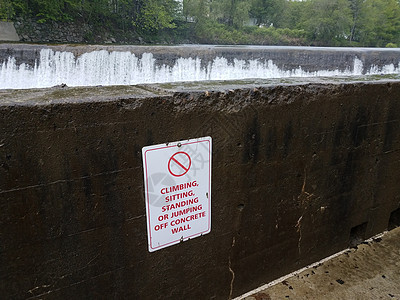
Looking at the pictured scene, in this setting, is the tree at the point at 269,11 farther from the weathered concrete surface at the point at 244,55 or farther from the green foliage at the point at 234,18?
the weathered concrete surface at the point at 244,55

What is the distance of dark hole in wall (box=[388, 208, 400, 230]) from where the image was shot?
3455 mm

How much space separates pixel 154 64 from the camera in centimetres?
969

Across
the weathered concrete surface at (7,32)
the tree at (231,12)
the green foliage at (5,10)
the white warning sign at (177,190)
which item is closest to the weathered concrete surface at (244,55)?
the white warning sign at (177,190)

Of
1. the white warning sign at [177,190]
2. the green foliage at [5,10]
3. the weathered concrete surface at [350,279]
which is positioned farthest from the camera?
the green foliage at [5,10]

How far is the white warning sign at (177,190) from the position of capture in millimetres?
1819

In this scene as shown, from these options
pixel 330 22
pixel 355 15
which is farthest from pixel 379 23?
pixel 330 22

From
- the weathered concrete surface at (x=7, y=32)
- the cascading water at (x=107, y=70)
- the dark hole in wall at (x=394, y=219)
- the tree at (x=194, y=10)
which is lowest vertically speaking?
the dark hole in wall at (x=394, y=219)

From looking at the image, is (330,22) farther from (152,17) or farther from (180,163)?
(180,163)

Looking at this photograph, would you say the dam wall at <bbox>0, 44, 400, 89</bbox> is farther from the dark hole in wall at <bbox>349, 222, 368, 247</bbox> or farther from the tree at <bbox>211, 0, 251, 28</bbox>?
the tree at <bbox>211, 0, 251, 28</bbox>

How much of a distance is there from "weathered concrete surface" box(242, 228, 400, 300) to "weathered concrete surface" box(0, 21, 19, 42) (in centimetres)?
1993

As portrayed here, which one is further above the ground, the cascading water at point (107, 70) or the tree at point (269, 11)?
the tree at point (269, 11)

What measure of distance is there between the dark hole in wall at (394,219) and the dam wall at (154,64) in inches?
263

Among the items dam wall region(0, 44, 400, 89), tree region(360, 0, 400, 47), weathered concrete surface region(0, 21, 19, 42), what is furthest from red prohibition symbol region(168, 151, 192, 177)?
tree region(360, 0, 400, 47)

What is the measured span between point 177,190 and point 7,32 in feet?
67.4
